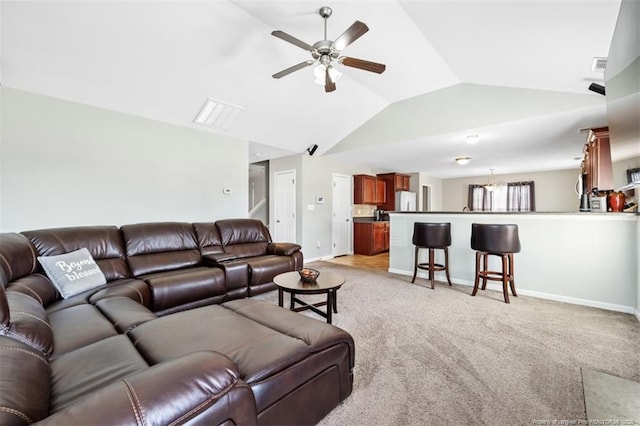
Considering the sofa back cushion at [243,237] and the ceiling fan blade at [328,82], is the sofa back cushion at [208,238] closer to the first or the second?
the sofa back cushion at [243,237]

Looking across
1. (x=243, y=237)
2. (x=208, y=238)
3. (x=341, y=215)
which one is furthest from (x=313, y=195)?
(x=208, y=238)

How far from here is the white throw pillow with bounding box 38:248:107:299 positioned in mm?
2203

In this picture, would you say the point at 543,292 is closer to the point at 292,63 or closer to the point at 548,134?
the point at 548,134

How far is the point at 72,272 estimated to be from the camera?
2.30 m

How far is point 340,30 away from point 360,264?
412cm

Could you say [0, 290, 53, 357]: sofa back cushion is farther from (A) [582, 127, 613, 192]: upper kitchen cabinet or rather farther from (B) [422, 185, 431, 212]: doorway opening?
(B) [422, 185, 431, 212]: doorway opening

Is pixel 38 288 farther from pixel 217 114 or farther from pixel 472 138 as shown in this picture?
pixel 472 138

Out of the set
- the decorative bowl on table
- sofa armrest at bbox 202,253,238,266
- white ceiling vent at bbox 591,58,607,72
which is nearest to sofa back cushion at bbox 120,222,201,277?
sofa armrest at bbox 202,253,238,266

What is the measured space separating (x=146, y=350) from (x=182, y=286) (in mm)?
1525

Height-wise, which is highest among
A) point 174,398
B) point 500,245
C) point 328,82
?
point 328,82

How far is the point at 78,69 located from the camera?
9.18 feet

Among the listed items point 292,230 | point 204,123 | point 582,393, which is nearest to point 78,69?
point 204,123

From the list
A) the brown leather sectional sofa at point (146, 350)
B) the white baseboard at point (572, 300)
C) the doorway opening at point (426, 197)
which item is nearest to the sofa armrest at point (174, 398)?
the brown leather sectional sofa at point (146, 350)

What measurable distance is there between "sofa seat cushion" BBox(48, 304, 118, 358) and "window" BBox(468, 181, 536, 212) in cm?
960
